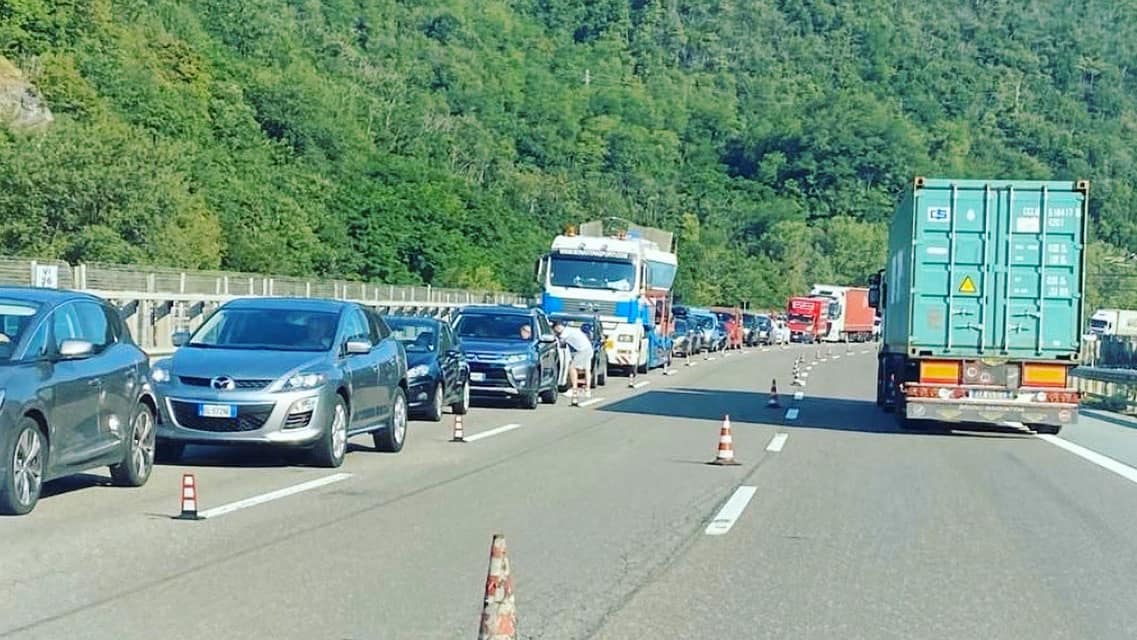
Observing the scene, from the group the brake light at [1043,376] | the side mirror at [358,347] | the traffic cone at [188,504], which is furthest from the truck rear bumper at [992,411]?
the traffic cone at [188,504]

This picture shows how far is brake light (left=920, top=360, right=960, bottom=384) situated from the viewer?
23391 mm

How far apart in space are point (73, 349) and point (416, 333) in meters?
11.8

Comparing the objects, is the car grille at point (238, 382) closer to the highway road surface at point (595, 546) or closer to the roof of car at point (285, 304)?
Answer: the highway road surface at point (595, 546)

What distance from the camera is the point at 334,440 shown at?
1659 centimetres

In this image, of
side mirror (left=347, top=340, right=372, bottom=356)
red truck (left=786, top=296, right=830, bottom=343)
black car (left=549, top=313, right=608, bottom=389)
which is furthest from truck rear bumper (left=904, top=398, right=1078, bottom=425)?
red truck (left=786, top=296, right=830, bottom=343)

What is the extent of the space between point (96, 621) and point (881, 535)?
630cm

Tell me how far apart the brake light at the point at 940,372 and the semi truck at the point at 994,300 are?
0.01 meters

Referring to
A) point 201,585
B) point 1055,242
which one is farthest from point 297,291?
point 201,585

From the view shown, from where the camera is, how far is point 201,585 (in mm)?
9781

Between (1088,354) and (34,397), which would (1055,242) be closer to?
(34,397)

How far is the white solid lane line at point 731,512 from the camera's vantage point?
12.9 metres

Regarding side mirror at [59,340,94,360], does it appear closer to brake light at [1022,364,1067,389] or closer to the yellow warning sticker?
the yellow warning sticker

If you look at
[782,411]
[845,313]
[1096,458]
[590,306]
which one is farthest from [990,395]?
[845,313]

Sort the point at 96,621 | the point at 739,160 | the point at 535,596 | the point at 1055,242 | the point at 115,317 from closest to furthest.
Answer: the point at 96,621, the point at 535,596, the point at 115,317, the point at 1055,242, the point at 739,160
